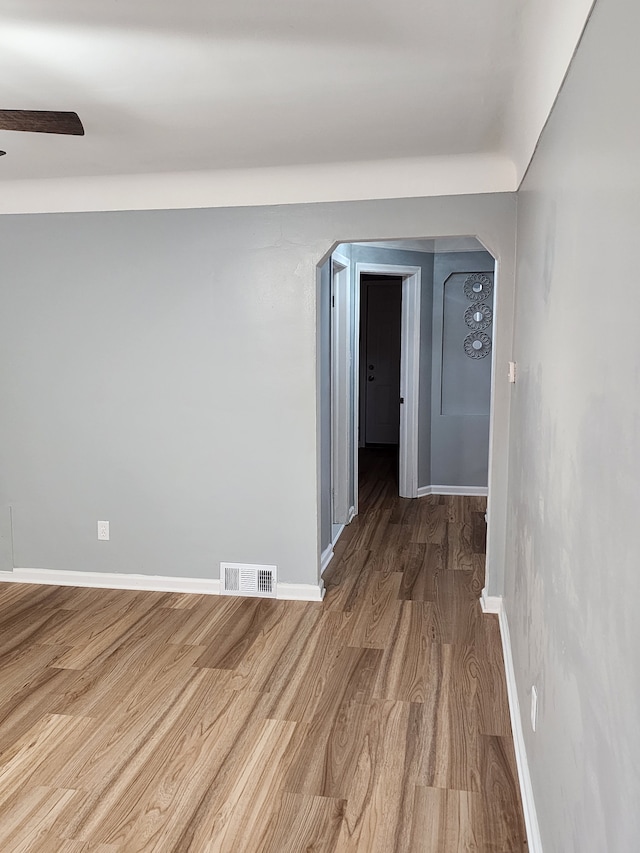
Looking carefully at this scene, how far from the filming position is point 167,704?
9.41ft

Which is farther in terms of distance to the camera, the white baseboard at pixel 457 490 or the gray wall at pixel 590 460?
the white baseboard at pixel 457 490

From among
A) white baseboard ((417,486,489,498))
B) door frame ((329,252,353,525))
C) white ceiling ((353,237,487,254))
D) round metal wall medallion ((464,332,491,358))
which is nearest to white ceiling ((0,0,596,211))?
door frame ((329,252,353,525))

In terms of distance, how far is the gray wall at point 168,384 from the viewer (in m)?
3.81

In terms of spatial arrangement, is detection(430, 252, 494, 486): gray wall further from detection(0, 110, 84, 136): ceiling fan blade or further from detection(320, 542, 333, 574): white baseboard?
detection(0, 110, 84, 136): ceiling fan blade

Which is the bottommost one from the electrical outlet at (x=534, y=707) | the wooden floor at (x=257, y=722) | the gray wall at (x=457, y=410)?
the wooden floor at (x=257, y=722)

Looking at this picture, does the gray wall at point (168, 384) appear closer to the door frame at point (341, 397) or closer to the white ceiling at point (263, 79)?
the white ceiling at point (263, 79)

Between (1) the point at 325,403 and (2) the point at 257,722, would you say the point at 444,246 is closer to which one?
(1) the point at 325,403

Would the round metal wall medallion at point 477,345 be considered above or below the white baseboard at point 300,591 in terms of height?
above

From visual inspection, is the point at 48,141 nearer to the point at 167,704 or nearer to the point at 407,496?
the point at 167,704

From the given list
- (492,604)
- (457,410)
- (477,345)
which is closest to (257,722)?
(492,604)

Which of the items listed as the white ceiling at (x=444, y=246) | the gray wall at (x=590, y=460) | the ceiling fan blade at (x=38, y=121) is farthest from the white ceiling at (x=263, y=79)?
the white ceiling at (x=444, y=246)

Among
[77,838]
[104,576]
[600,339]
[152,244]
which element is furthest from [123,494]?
[600,339]

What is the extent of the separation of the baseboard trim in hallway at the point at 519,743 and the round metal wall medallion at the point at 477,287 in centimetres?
340

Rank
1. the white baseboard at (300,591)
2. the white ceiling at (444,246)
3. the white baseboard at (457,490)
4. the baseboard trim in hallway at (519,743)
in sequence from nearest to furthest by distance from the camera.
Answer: the baseboard trim in hallway at (519,743), the white baseboard at (300,591), the white ceiling at (444,246), the white baseboard at (457,490)
